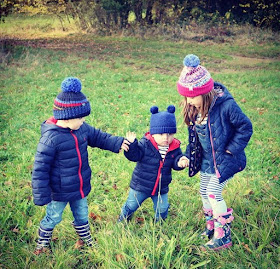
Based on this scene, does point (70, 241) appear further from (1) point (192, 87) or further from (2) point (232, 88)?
(2) point (232, 88)

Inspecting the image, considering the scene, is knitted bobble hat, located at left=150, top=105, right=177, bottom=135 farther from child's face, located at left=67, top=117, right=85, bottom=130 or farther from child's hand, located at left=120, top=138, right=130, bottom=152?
child's face, located at left=67, top=117, right=85, bottom=130

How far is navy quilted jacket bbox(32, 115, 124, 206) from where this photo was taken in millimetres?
2531

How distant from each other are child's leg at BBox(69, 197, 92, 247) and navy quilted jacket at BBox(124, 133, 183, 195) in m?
0.55

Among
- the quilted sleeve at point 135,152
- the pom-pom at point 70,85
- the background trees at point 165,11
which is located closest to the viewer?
the pom-pom at point 70,85

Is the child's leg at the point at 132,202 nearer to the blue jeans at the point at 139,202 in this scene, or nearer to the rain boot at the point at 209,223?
the blue jeans at the point at 139,202

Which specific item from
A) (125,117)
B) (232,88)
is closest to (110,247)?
(125,117)

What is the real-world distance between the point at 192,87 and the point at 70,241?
1.95m

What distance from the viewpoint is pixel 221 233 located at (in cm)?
279

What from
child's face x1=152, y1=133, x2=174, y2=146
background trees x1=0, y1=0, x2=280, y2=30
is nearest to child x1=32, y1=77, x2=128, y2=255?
child's face x1=152, y1=133, x2=174, y2=146

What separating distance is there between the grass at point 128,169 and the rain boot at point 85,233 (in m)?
0.13

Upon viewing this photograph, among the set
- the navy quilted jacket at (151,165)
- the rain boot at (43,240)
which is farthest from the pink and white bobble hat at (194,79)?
the rain boot at (43,240)

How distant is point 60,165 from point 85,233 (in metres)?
0.78

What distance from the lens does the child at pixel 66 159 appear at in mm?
2533

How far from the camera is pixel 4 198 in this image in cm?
367
